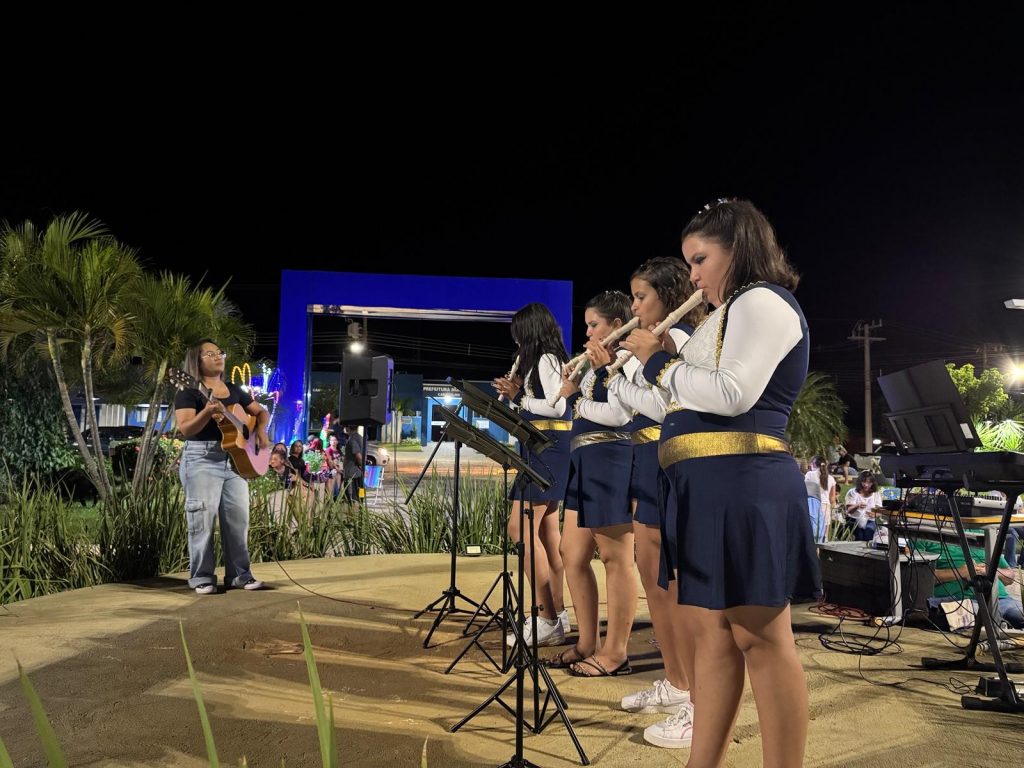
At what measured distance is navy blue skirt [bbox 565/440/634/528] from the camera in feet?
10.4

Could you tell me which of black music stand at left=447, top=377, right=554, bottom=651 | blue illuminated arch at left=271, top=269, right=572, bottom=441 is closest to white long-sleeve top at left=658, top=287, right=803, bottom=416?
black music stand at left=447, top=377, right=554, bottom=651

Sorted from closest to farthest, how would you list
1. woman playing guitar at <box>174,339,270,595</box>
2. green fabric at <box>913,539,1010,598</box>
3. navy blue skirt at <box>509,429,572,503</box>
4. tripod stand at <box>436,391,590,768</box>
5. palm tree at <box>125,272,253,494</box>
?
1. tripod stand at <box>436,391,590,768</box>
2. navy blue skirt at <box>509,429,572,503</box>
3. green fabric at <box>913,539,1010,598</box>
4. woman playing guitar at <box>174,339,270,595</box>
5. palm tree at <box>125,272,253,494</box>

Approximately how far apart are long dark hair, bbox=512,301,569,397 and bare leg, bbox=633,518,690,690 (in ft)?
3.82

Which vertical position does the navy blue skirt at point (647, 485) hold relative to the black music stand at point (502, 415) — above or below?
below

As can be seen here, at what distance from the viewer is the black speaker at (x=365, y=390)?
25.2 feet

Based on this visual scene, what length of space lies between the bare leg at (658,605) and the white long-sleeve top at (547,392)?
94cm

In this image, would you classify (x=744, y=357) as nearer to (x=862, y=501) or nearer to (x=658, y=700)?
(x=658, y=700)

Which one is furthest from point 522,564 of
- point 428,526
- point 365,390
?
point 365,390

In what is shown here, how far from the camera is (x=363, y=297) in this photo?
465 inches

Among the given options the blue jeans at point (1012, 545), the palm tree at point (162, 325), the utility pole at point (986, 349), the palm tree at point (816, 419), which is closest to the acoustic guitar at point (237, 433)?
the palm tree at point (162, 325)

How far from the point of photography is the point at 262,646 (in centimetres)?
374

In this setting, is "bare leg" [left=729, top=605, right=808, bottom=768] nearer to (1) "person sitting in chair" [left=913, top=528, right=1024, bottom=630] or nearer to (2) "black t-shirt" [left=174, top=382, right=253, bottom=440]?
(1) "person sitting in chair" [left=913, top=528, right=1024, bottom=630]

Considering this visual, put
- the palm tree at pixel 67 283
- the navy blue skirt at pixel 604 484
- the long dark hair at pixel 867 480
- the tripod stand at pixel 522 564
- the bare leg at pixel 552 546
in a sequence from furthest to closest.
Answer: the long dark hair at pixel 867 480 → the palm tree at pixel 67 283 → the bare leg at pixel 552 546 → the navy blue skirt at pixel 604 484 → the tripod stand at pixel 522 564

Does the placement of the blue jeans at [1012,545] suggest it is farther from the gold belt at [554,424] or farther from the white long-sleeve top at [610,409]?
the white long-sleeve top at [610,409]
